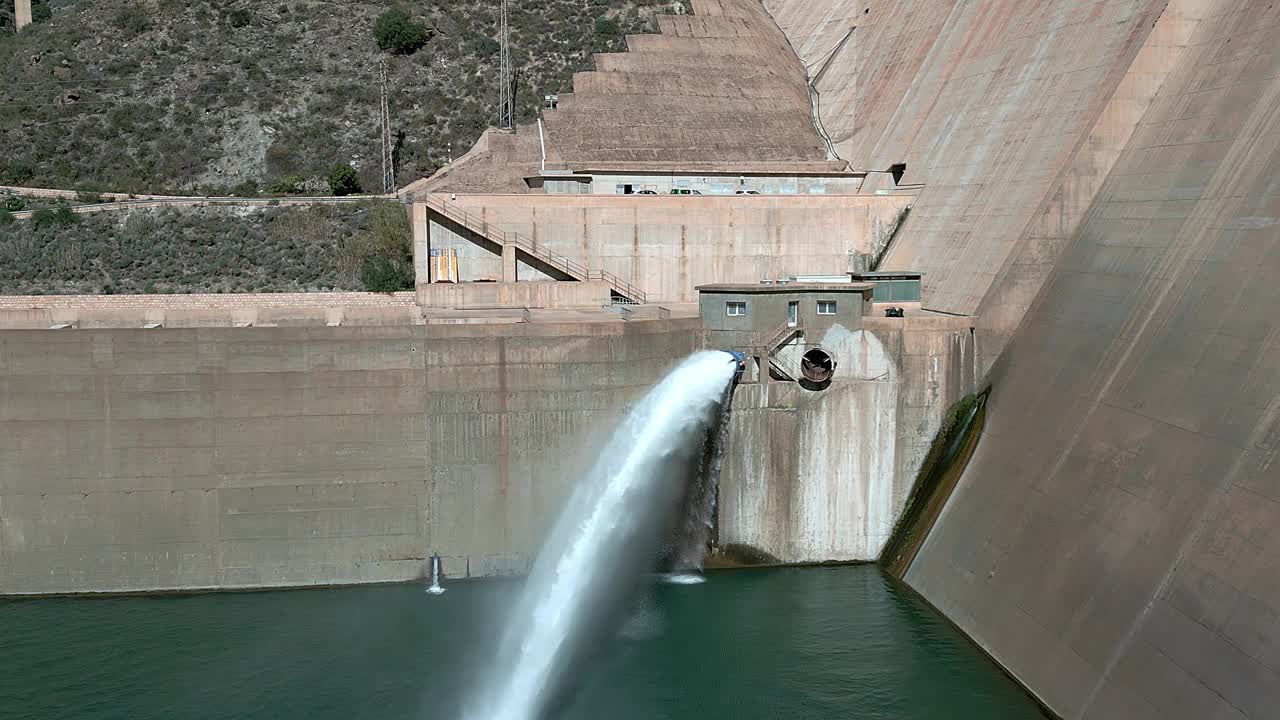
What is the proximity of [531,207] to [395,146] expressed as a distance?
26.5m

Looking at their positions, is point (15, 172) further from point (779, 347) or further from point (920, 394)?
point (920, 394)

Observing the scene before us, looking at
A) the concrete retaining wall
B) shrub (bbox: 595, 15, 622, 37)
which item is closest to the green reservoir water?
the concrete retaining wall

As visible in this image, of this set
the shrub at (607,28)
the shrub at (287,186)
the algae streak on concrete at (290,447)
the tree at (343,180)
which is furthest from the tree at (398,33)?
the algae streak on concrete at (290,447)

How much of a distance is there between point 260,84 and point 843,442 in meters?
40.3

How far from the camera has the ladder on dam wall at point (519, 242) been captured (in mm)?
30141

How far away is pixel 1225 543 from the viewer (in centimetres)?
1602

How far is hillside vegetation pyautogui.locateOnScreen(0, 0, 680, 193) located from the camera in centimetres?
5256

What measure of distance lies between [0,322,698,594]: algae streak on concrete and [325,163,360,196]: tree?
26799 millimetres

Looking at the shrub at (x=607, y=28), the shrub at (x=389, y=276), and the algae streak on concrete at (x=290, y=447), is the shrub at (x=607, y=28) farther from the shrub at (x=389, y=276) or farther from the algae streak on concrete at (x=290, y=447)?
the algae streak on concrete at (x=290, y=447)

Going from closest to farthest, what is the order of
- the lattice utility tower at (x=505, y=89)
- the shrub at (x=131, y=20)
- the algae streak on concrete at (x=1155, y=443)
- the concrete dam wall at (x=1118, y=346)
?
the algae streak on concrete at (x=1155, y=443), the concrete dam wall at (x=1118, y=346), the lattice utility tower at (x=505, y=89), the shrub at (x=131, y=20)

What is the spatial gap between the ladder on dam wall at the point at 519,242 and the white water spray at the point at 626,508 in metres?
5.71

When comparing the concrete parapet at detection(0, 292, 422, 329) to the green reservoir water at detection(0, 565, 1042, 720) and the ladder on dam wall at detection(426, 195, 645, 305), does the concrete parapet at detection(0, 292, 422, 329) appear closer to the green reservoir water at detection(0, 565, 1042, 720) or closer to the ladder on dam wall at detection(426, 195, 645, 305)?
Result: the ladder on dam wall at detection(426, 195, 645, 305)

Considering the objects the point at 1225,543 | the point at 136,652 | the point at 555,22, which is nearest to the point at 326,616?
the point at 136,652

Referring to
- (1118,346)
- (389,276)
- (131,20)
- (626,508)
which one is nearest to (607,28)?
(131,20)
